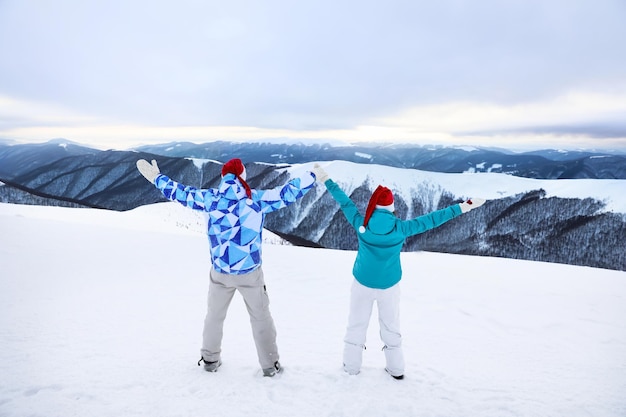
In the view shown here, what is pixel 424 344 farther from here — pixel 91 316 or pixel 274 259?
pixel 274 259

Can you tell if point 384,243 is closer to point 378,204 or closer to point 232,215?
point 378,204

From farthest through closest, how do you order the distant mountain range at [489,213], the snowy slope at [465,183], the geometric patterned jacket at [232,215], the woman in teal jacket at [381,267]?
1. the snowy slope at [465,183]
2. the distant mountain range at [489,213]
3. the woman in teal jacket at [381,267]
4. the geometric patterned jacket at [232,215]

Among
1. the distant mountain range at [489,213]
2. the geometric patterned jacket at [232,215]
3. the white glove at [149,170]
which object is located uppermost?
the white glove at [149,170]

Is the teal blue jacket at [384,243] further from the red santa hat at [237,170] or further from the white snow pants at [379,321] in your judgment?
the red santa hat at [237,170]

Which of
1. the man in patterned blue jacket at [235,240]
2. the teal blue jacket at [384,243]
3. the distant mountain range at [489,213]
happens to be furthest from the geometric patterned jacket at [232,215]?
the distant mountain range at [489,213]

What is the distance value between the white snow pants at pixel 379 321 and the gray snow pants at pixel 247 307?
2.92 feet

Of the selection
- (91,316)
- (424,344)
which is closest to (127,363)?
(91,316)

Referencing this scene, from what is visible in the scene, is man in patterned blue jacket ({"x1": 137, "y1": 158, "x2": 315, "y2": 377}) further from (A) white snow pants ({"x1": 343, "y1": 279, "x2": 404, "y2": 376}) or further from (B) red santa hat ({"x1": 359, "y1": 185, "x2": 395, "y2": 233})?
(A) white snow pants ({"x1": 343, "y1": 279, "x2": 404, "y2": 376})

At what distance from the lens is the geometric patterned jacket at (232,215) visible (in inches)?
140

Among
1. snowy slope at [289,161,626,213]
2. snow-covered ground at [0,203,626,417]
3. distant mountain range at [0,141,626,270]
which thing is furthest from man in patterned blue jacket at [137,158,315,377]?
snowy slope at [289,161,626,213]

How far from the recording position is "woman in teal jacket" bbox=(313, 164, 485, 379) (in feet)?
12.0

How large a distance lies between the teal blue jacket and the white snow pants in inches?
4.5

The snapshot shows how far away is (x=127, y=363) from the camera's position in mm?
3926

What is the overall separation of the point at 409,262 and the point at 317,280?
3637 mm
